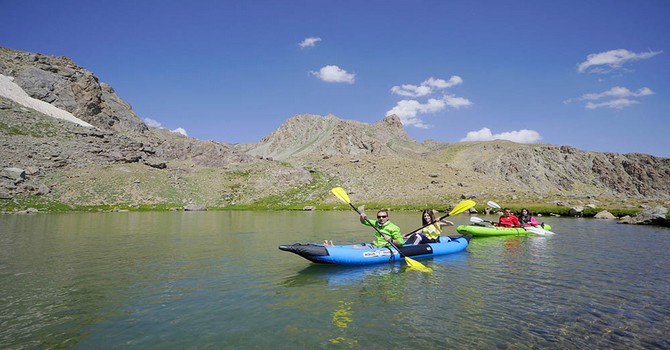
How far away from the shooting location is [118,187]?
68.4m

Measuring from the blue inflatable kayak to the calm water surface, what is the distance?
421 mm

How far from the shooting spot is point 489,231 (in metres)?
26.6

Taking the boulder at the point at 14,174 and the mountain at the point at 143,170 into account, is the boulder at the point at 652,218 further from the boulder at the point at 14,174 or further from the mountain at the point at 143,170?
the boulder at the point at 14,174

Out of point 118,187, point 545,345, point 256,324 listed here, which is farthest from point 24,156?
point 545,345

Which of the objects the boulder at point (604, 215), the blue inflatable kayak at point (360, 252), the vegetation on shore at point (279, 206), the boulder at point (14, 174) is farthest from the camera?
A: the boulder at point (14, 174)

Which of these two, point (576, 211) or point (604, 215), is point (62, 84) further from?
point (604, 215)

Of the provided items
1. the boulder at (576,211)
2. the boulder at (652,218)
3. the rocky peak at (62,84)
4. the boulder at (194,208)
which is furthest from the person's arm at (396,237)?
the rocky peak at (62,84)

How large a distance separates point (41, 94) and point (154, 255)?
10787 centimetres

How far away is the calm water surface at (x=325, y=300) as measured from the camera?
26.4 ft

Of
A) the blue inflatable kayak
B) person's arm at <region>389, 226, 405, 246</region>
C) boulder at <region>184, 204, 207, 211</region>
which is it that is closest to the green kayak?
the blue inflatable kayak

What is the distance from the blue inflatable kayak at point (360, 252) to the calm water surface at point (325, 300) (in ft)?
1.38

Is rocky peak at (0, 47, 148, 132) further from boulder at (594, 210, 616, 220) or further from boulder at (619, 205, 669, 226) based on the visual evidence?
boulder at (619, 205, 669, 226)

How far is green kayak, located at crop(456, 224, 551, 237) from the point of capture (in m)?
26.5

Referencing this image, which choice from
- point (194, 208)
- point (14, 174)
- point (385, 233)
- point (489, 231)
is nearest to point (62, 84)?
point (14, 174)
